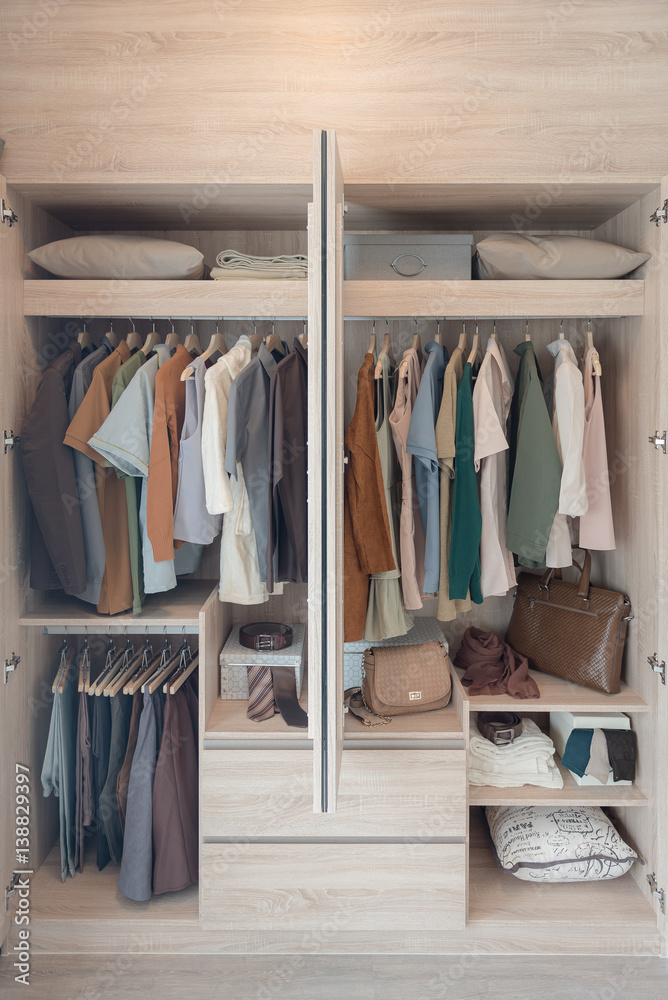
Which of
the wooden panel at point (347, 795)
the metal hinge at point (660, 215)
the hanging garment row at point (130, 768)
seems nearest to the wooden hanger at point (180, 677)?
the hanging garment row at point (130, 768)

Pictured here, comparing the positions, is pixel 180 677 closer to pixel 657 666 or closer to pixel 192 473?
pixel 192 473

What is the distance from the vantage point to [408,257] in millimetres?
2227

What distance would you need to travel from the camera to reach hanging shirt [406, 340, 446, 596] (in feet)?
7.00

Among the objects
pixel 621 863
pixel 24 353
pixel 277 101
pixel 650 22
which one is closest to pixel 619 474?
pixel 621 863

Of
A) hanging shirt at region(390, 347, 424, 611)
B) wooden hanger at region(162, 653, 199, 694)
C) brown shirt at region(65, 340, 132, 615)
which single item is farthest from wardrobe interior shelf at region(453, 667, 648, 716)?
brown shirt at region(65, 340, 132, 615)

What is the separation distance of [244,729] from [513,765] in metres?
0.91

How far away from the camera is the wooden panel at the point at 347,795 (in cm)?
211

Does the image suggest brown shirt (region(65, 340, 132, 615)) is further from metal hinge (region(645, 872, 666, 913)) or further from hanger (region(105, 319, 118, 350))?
metal hinge (region(645, 872, 666, 913))

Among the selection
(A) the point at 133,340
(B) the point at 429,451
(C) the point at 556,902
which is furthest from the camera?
(A) the point at 133,340

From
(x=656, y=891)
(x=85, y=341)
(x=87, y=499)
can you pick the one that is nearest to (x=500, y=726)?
(x=656, y=891)

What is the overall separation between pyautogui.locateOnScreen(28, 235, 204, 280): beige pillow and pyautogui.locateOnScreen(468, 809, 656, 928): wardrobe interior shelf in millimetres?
2236

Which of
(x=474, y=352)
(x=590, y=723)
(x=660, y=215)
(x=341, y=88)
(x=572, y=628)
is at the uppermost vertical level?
(x=341, y=88)

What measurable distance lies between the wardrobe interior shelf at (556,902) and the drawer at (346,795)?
31cm

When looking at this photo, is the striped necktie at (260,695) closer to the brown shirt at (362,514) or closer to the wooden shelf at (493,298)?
the brown shirt at (362,514)
